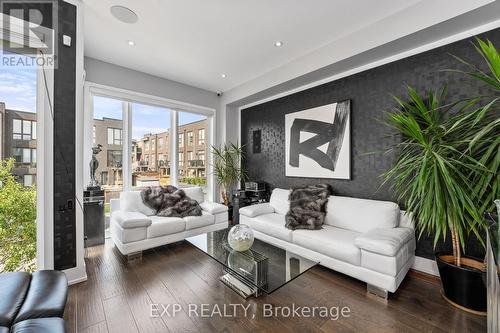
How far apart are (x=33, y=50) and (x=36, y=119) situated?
68cm

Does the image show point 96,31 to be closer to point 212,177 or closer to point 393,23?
point 212,177

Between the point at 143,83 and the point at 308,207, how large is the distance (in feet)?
11.8

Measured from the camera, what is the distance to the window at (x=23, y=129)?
2.06m

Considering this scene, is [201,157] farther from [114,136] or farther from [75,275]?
[75,275]

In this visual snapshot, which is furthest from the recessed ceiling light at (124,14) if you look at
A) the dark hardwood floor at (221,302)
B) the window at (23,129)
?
the dark hardwood floor at (221,302)

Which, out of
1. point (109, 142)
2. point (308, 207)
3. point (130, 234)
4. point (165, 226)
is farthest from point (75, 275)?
point (308, 207)

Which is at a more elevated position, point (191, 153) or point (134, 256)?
point (191, 153)

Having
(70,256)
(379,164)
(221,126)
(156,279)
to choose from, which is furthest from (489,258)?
(221,126)

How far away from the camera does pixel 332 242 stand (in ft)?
7.61

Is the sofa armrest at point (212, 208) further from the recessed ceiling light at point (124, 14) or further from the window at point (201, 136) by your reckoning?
the recessed ceiling light at point (124, 14)

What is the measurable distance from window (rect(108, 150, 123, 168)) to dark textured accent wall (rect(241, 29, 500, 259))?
2.89 meters

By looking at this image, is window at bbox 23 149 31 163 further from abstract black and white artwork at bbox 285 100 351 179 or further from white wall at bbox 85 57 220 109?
abstract black and white artwork at bbox 285 100 351 179

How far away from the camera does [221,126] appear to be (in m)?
5.01

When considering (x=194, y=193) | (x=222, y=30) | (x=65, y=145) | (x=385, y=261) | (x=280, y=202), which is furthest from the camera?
(x=194, y=193)
